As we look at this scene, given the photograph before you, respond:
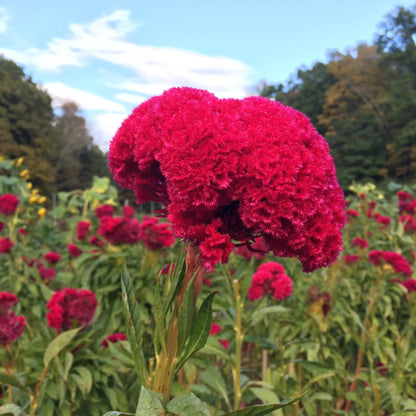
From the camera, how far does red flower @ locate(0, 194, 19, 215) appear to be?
4.21 meters

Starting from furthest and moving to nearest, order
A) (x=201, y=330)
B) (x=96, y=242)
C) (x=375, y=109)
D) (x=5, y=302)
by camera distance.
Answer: (x=375, y=109) → (x=96, y=242) → (x=5, y=302) → (x=201, y=330)

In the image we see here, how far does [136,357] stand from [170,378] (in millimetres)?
97

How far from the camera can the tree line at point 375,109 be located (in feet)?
90.6

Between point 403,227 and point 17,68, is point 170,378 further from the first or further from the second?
point 17,68

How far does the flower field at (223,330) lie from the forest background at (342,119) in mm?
22209

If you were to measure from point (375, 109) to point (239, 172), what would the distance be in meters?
34.1

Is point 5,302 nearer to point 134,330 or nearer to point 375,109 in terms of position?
point 134,330

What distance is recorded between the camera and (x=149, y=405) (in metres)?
1.00

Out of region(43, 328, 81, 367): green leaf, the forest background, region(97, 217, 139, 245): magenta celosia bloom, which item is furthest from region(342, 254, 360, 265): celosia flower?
the forest background

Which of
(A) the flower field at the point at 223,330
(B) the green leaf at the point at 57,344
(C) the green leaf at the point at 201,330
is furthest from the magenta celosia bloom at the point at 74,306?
(C) the green leaf at the point at 201,330

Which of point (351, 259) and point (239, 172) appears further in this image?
point (351, 259)

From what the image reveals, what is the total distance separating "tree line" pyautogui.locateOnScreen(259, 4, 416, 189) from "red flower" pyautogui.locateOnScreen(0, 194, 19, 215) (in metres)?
23.1

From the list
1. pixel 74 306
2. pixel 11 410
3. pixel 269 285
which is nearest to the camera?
pixel 11 410

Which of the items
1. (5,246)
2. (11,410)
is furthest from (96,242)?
(11,410)
